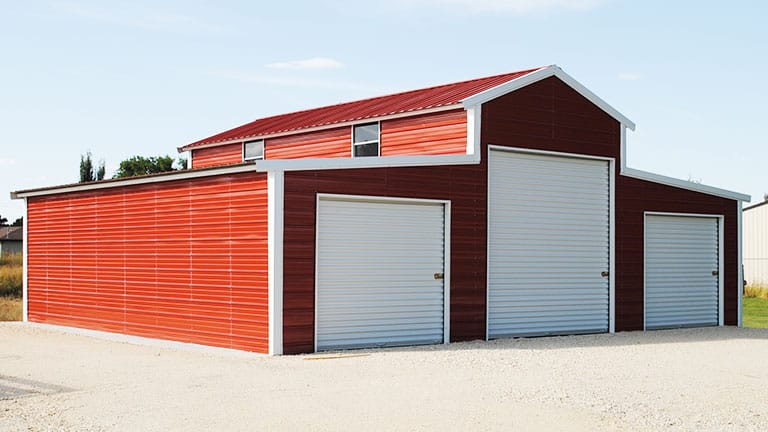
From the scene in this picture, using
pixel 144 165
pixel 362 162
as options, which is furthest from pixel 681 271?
pixel 144 165

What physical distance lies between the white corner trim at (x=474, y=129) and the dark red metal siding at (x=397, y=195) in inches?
14.5

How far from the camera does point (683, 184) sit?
A: 20.0 m

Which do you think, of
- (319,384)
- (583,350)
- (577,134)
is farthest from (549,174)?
(319,384)

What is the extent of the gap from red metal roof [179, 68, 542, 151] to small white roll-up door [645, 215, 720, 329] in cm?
466

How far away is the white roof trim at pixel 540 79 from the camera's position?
16.9m

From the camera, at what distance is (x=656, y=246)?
19594mm

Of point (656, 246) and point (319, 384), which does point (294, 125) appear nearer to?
point (656, 246)

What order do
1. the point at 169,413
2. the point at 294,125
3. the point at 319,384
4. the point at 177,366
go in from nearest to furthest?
the point at 169,413, the point at 319,384, the point at 177,366, the point at 294,125

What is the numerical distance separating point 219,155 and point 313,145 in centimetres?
440

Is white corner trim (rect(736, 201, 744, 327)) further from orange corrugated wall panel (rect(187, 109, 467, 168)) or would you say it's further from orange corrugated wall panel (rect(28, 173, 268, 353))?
orange corrugated wall panel (rect(28, 173, 268, 353))

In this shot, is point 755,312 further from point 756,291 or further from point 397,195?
point 397,195

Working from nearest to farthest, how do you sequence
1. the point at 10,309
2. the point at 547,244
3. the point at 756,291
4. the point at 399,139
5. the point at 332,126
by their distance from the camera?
the point at 547,244, the point at 399,139, the point at 332,126, the point at 10,309, the point at 756,291

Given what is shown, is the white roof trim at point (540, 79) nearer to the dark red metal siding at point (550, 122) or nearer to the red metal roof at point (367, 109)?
the dark red metal siding at point (550, 122)

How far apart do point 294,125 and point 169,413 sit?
47.0ft
